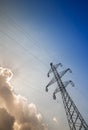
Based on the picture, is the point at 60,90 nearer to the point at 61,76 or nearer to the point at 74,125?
the point at 61,76

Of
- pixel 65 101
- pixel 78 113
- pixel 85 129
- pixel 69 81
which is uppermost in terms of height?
pixel 69 81

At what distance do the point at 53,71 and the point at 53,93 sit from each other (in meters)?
4.89


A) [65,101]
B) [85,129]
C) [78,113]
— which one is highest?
[65,101]

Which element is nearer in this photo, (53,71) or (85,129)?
(85,129)

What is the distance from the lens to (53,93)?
1382 inches

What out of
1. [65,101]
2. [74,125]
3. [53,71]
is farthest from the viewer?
[53,71]

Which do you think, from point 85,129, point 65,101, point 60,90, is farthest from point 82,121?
point 60,90

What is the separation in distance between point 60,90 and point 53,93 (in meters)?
1.52

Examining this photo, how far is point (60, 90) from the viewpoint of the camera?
35469 mm

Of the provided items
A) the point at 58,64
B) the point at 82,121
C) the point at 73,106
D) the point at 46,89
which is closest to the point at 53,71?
the point at 58,64

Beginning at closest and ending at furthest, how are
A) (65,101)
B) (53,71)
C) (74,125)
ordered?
1. (74,125)
2. (65,101)
3. (53,71)

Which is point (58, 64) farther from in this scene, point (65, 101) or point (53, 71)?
point (65, 101)

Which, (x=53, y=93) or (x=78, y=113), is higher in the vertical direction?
(x=53, y=93)

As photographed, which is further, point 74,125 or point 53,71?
point 53,71
